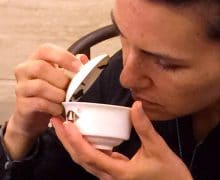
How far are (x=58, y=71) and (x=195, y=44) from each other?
24 centimetres

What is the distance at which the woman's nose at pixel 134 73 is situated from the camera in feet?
2.95

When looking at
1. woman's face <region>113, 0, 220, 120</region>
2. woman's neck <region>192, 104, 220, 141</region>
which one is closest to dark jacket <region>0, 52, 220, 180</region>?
woman's neck <region>192, 104, 220, 141</region>

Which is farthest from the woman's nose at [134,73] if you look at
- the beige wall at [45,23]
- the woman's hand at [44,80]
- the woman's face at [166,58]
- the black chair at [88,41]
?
the beige wall at [45,23]

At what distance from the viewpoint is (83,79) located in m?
0.93

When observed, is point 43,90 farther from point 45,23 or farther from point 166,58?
point 45,23

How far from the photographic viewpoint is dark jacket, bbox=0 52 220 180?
1.05 m

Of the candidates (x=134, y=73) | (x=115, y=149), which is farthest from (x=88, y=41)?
(x=134, y=73)

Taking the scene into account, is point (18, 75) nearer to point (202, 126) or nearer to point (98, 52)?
point (202, 126)

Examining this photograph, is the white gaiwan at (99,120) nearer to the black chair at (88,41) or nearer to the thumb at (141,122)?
the thumb at (141,122)

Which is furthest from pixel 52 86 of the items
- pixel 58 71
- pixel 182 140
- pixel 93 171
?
pixel 182 140

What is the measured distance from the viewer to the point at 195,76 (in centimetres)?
90

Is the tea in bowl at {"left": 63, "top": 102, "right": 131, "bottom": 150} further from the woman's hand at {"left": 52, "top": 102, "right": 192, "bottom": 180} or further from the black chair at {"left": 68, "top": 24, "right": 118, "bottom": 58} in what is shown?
the black chair at {"left": 68, "top": 24, "right": 118, "bottom": 58}

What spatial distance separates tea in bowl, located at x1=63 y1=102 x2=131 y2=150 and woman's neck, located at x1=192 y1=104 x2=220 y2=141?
24cm

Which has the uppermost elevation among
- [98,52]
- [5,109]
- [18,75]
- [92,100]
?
[18,75]
